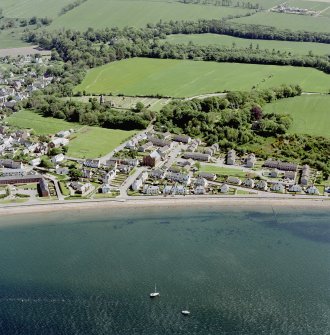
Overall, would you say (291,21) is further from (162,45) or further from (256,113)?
(256,113)

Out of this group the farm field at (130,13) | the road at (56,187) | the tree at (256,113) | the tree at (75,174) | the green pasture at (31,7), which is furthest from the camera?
the green pasture at (31,7)

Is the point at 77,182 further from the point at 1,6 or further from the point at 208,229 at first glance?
the point at 1,6

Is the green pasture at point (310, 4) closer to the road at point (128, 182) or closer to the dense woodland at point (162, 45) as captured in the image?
the dense woodland at point (162, 45)

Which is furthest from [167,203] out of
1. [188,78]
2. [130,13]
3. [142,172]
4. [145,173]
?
[130,13]

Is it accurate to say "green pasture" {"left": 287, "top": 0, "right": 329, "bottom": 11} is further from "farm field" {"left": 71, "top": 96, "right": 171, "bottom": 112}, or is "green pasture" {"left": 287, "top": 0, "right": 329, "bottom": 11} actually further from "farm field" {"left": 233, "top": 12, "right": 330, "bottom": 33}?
"farm field" {"left": 71, "top": 96, "right": 171, "bottom": 112}

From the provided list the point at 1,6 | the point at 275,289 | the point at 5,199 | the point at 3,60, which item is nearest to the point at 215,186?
the point at 275,289

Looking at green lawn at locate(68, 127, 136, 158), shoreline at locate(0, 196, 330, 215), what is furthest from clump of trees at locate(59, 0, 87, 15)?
shoreline at locate(0, 196, 330, 215)

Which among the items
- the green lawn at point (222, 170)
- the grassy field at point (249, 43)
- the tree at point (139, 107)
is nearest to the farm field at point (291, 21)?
the grassy field at point (249, 43)
